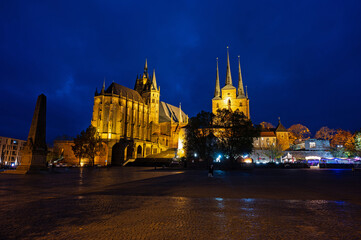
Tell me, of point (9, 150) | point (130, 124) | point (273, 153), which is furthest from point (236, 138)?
point (9, 150)

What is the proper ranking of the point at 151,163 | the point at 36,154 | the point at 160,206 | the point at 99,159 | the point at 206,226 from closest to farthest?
the point at 206,226 < the point at 160,206 < the point at 36,154 < the point at 151,163 < the point at 99,159

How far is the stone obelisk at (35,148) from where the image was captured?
20.4 metres

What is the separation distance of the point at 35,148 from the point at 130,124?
54.4 meters

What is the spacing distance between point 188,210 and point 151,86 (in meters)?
89.9

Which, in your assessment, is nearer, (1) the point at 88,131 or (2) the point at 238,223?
(2) the point at 238,223

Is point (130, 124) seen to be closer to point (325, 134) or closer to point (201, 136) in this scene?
point (201, 136)

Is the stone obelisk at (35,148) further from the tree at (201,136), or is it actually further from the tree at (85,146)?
the tree at (85,146)

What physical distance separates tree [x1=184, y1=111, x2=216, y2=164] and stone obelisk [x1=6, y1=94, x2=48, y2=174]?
2606 centimetres

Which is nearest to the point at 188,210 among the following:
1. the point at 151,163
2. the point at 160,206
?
the point at 160,206

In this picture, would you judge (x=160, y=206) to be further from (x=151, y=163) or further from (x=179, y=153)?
(x=179, y=153)

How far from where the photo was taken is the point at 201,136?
42.6 metres

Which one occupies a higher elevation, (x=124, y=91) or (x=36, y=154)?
(x=124, y=91)

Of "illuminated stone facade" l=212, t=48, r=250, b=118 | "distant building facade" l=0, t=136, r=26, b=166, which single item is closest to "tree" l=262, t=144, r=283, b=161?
"illuminated stone facade" l=212, t=48, r=250, b=118

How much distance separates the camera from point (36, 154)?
68.0ft
